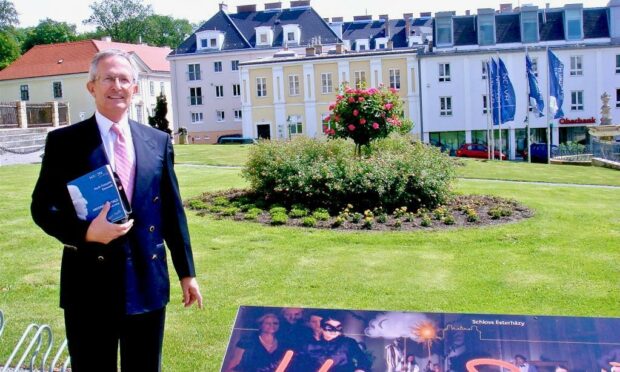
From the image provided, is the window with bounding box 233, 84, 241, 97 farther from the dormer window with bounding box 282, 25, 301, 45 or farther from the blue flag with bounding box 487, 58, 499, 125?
the blue flag with bounding box 487, 58, 499, 125

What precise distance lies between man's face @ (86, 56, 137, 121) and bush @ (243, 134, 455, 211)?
1079cm

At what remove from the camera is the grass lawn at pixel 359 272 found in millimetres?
7977

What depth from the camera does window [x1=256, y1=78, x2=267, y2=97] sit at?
5453cm

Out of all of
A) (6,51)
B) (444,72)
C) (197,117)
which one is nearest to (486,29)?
(444,72)

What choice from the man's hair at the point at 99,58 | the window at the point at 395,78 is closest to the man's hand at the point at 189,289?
the man's hair at the point at 99,58

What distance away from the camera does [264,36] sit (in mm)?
62312

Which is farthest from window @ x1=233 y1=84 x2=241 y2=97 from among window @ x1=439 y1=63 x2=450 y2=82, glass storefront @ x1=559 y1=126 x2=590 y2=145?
glass storefront @ x1=559 y1=126 x2=590 y2=145

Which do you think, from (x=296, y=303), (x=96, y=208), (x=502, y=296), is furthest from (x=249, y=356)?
(x=502, y=296)

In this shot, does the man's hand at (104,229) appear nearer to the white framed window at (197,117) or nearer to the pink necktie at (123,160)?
the pink necktie at (123,160)

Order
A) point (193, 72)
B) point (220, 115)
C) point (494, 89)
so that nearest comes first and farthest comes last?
point (494, 89)
point (193, 72)
point (220, 115)

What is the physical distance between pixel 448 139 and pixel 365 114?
35.8 meters

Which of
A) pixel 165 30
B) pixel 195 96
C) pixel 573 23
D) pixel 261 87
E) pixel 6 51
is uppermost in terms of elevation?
pixel 165 30

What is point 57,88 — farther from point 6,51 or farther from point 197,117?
point 6,51

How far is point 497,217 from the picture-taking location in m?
14.0
